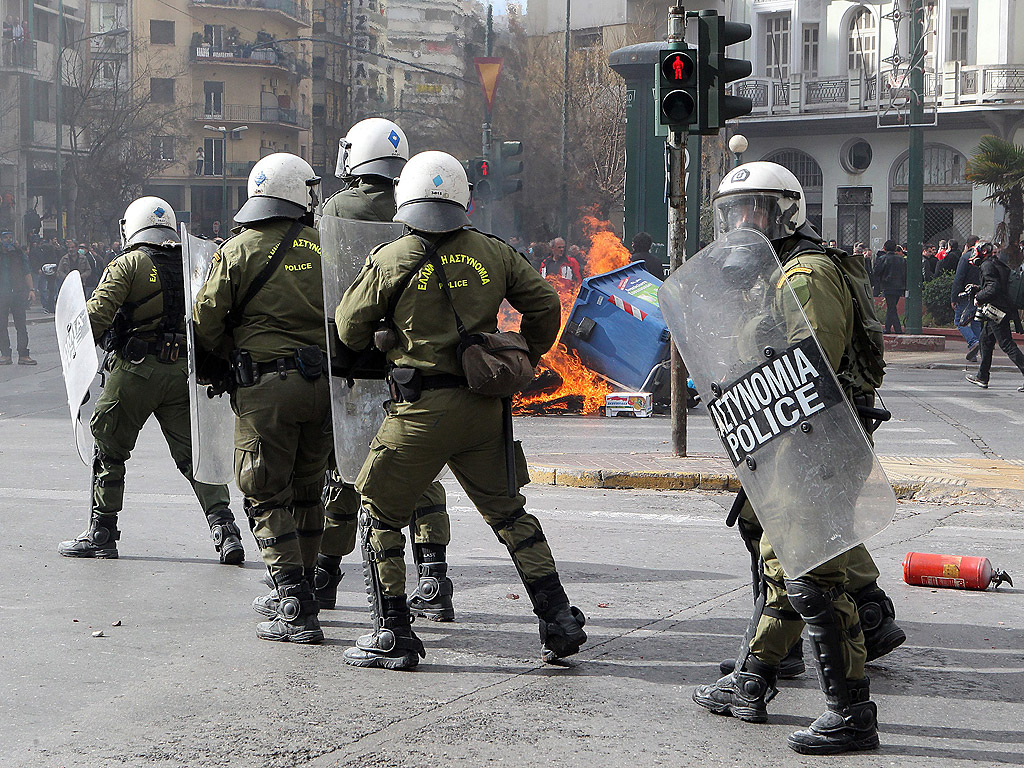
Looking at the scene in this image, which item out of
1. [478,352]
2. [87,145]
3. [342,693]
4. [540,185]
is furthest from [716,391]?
[87,145]

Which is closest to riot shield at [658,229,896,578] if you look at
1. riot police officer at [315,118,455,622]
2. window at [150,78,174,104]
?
riot police officer at [315,118,455,622]

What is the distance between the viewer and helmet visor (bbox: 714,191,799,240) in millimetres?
4102

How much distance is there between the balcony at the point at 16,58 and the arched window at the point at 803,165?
1064 inches

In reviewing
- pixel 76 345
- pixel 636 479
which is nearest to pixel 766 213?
pixel 76 345

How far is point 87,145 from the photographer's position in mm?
46969

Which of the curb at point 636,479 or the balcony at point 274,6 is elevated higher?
the balcony at point 274,6

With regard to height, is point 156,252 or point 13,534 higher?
point 156,252

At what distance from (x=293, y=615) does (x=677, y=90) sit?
5556 millimetres

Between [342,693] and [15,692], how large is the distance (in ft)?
3.68

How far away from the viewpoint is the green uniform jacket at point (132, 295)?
6453 mm

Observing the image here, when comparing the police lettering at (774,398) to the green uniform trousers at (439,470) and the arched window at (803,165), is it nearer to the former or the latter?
the green uniform trousers at (439,470)

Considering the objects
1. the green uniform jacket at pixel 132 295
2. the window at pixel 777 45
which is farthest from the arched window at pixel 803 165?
the green uniform jacket at pixel 132 295

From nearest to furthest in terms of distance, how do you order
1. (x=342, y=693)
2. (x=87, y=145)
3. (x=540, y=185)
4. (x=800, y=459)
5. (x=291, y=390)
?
(x=800, y=459) → (x=342, y=693) → (x=291, y=390) → (x=540, y=185) → (x=87, y=145)

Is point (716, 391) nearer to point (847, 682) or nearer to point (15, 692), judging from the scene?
point (847, 682)
